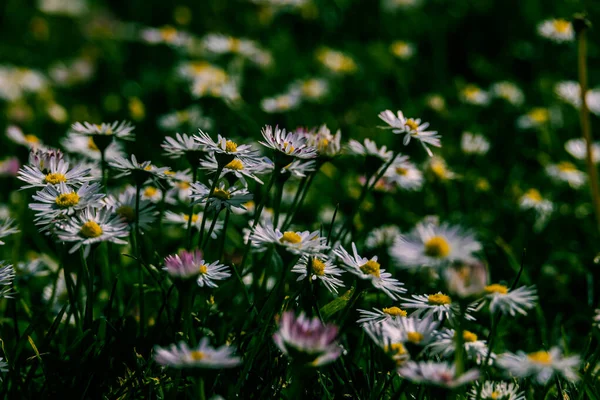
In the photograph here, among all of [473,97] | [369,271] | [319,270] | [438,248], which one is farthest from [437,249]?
[473,97]

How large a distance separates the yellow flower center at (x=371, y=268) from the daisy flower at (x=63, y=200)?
55 centimetres

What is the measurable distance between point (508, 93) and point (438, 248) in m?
2.59

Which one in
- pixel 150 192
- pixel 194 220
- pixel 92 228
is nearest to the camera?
pixel 92 228

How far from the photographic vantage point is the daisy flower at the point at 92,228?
125 centimetres

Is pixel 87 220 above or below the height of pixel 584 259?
above

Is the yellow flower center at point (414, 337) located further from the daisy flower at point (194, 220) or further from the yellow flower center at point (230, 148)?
the daisy flower at point (194, 220)

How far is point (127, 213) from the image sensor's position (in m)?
1.49

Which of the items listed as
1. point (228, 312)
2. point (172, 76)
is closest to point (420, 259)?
point (228, 312)

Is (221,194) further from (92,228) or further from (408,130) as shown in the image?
(408,130)

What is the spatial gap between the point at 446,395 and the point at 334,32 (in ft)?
12.3

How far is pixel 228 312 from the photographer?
5.60ft

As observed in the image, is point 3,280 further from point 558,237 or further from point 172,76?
point 172,76

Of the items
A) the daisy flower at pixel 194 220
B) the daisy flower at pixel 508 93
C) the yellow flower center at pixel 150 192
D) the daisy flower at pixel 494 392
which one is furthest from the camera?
the daisy flower at pixel 508 93

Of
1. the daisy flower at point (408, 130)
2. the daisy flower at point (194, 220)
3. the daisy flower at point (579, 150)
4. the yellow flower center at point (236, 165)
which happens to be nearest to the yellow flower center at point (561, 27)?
the daisy flower at point (579, 150)
